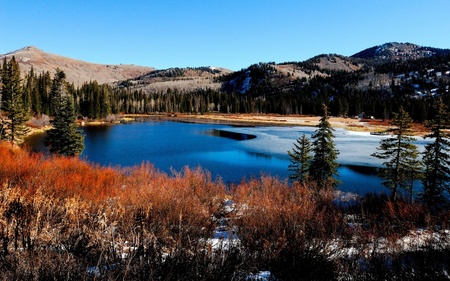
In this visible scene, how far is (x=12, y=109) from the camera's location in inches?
1500

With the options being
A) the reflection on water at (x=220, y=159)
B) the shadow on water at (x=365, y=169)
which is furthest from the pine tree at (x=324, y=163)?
the shadow on water at (x=365, y=169)

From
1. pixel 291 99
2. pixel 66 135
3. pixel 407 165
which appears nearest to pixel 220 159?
pixel 66 135

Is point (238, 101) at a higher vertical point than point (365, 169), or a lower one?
higher

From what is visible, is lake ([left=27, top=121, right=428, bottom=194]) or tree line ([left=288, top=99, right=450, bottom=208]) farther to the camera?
lake ([left=27, top=121, right=428, bottom=194])

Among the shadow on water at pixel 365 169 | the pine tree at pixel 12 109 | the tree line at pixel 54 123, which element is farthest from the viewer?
the pine tree at pixel 12 109

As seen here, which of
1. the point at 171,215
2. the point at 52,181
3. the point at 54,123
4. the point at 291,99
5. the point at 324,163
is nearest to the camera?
the point at 171,215

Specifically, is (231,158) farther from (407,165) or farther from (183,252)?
(183,252)

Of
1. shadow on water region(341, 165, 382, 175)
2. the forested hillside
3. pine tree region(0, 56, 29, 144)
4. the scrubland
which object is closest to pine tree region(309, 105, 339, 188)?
shadow on water region(341, 165, 382, 175)

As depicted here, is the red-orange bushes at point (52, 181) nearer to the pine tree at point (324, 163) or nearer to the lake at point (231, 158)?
the lake at point (231, 158)

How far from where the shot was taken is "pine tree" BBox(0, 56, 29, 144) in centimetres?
3819

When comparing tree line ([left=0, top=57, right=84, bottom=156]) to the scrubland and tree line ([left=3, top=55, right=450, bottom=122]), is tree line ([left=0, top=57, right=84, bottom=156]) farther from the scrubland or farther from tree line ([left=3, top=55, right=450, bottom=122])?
tree line ([left=3, top=55, right=450, bottom=122])

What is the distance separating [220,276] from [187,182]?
37.2ft

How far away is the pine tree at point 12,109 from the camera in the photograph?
38188mm

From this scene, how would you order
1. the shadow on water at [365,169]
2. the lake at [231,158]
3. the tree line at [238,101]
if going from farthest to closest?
the tree line at [238,101] → the shadow on water at [365,169] → the lake at [231,158]
